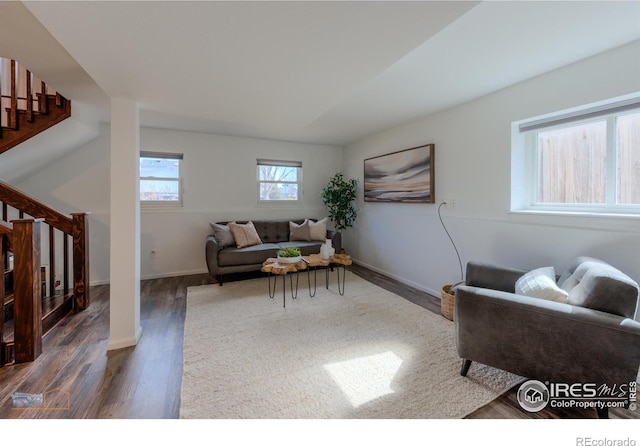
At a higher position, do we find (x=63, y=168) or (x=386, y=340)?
(x=63, y=168)

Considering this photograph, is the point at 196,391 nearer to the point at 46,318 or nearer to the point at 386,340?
the point at 386,340

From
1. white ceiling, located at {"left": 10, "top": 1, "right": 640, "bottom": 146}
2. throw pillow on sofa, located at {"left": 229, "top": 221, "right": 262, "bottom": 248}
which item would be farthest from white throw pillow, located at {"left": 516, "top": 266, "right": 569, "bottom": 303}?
throw pillow on sofa, located at {"left": 229, "top": 221, "right": 262, "bottom": 248}

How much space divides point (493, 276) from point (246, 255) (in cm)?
307

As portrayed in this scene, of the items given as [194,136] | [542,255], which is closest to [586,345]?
[542,255]

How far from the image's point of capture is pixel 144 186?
4.08 m

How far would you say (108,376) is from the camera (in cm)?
181

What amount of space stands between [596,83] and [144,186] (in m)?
5.38

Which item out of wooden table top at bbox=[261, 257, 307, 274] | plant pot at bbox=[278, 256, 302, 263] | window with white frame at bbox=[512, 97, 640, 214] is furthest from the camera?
plant pot at bbox=[278, 256, 302, 263]

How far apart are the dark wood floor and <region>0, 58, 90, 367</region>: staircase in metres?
0.19

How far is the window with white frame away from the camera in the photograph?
6.64ft

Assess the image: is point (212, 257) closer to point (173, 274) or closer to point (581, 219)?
point (173, 274)

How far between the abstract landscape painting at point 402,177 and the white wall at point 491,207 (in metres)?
0.11

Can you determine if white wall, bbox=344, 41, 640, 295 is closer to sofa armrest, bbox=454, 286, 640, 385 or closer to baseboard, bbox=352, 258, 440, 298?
baseboard, bbox=352, 258, 440, 298

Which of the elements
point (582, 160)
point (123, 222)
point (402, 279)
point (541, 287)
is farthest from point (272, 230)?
point (582, 160)
